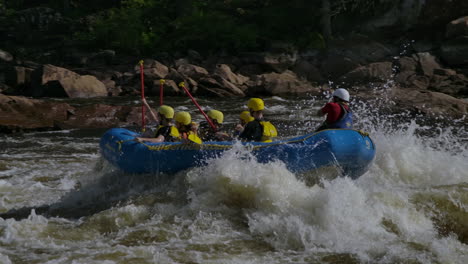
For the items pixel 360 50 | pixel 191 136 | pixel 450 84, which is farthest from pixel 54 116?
pixel 360 50

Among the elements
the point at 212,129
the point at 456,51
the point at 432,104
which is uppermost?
the point at 456,51

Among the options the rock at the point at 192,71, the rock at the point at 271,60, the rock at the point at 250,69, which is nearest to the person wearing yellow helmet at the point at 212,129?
the rock at the point at 192,71

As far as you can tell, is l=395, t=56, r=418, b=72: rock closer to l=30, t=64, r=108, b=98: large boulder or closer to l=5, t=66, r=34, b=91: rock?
l=30, t=64, r=108, b=98: large boulder

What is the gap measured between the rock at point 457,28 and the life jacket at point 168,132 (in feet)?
59.5

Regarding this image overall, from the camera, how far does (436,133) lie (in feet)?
42.5

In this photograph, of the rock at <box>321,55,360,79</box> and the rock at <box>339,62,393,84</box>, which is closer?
the rock at <box>339,62,393,84</box>

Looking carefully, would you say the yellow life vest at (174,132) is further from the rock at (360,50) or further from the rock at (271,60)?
the rock at (360,50)

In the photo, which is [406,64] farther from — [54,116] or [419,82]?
[54,116]

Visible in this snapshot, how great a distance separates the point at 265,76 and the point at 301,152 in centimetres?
1584

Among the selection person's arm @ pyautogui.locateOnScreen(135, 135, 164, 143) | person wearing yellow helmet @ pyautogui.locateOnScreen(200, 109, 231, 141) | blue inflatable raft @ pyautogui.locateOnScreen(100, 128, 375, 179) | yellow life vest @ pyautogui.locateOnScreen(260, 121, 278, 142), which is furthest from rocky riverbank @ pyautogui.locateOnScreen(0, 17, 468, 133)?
yellow life vest @ pyautogui.locateOnScreen(260, 121, 278, 142)

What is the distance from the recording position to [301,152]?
7.09m

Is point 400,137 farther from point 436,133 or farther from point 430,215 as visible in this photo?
point 436,133

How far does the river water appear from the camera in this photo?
586cm

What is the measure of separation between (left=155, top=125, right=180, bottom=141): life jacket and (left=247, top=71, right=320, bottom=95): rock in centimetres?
1294
